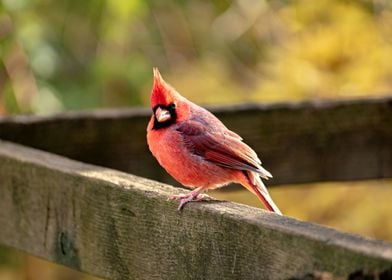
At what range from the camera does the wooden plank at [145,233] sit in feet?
5.54

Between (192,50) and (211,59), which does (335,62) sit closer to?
(211,59)

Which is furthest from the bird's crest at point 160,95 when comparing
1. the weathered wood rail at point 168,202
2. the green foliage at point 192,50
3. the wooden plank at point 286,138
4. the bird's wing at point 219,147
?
the green foliage at point 192,50

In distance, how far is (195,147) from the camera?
2785 mm

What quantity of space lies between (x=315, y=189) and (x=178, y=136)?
169 cm

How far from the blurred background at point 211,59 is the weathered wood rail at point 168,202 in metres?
0.84

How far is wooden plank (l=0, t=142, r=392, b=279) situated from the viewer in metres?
1.69

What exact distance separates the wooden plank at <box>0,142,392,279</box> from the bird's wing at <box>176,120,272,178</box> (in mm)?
374

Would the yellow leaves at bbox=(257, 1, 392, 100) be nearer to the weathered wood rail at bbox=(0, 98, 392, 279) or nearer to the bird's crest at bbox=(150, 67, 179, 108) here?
the weathered wood rail at bbox=(0, 98, 392, 279)

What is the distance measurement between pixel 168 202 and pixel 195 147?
0.68 meters

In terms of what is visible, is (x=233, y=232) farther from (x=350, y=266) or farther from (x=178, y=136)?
(x=178, y=136)

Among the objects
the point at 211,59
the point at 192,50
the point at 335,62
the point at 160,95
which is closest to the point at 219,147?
the point at 160,95

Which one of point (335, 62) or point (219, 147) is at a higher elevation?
point (219, 147)

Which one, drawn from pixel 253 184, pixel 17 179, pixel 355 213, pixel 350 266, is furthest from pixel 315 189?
pixel 350 266

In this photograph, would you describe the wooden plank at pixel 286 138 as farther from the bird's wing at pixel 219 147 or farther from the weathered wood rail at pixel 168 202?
the bird's wing at pixel 219 147
